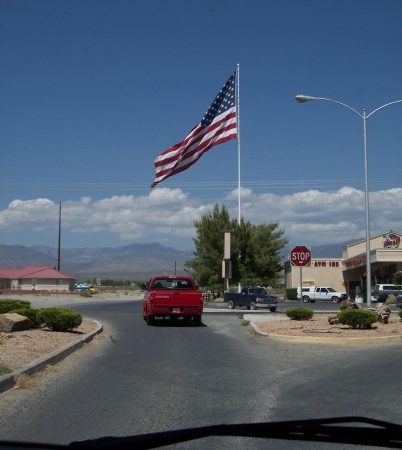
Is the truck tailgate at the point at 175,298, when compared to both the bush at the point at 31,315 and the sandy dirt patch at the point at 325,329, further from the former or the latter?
the bush at the point at 31,315

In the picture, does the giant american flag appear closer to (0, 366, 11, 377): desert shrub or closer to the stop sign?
the stop sign

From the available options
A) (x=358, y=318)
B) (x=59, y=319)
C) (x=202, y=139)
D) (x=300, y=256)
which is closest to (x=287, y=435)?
(x=59, y=319)

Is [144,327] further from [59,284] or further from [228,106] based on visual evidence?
[59,284]

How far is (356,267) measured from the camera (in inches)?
2662

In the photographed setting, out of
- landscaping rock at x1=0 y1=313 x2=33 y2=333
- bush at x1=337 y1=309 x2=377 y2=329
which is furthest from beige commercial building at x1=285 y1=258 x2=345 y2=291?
landscaping rock at x1=0 y1=313 x2=33 y2=333

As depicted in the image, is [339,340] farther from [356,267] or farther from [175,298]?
[356,267]

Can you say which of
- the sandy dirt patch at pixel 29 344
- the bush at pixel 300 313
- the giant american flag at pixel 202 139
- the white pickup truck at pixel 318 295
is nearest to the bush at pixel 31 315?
the sandy dirt patch at pixel 29 344

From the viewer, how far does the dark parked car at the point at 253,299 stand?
124 ft

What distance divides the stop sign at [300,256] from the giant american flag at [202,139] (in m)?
11.3

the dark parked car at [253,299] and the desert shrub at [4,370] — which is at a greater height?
the dark parked car at [253,299]

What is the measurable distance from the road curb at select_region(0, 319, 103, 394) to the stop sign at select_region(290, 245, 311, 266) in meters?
7.00

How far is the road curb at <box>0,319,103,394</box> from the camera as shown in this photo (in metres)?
9.65

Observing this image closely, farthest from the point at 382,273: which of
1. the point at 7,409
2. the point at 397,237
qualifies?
the point at 7,409

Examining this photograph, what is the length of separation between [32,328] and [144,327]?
5284mm
